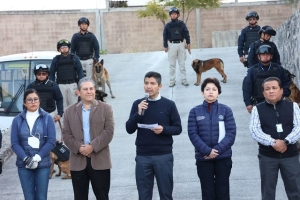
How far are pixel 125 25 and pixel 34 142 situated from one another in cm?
2726

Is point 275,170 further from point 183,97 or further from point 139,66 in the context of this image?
point 139,66

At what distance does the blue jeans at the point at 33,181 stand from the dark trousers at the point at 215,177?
189 centimetres

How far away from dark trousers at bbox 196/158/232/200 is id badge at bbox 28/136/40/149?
1.97m

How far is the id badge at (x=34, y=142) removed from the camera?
887cm

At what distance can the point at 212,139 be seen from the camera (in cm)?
852

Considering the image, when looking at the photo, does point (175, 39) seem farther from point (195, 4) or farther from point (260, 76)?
point (195, 4)

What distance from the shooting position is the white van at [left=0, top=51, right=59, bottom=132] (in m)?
17.5

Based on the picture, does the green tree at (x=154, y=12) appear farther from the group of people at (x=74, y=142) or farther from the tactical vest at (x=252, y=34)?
the group of people at (x=74, y=142)

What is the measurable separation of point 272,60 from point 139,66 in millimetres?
12044

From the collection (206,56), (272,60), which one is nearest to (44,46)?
(206,56)

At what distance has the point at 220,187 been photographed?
8.62 m

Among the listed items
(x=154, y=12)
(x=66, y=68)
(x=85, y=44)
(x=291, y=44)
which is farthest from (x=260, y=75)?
(x=154, y=12)

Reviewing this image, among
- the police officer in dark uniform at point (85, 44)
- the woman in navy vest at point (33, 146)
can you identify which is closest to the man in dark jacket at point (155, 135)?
the woman in navy vest at point (33, 146)

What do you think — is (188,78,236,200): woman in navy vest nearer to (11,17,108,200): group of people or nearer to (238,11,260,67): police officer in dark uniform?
(11,17,108,200): group of people
